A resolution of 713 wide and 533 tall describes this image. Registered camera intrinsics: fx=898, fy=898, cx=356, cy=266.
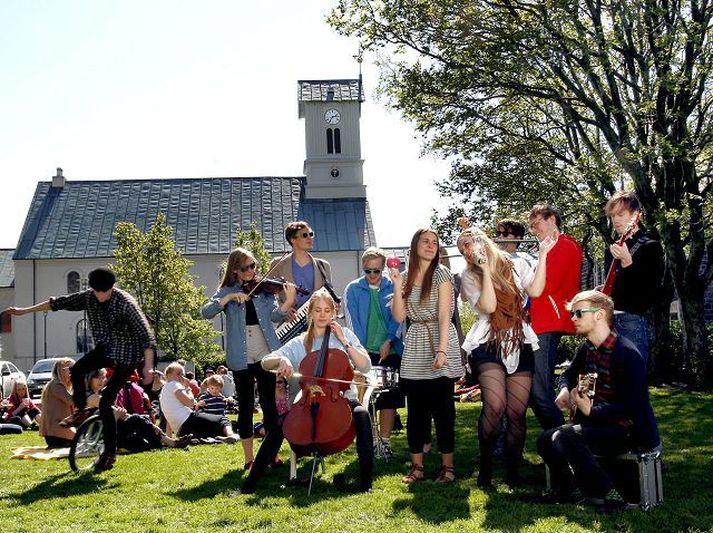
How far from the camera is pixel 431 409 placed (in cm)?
708

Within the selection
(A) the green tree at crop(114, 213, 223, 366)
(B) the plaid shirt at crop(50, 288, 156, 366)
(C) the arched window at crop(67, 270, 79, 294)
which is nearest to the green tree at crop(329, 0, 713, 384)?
(B) the plaid shirt at crop(50, 288, 156, 366)

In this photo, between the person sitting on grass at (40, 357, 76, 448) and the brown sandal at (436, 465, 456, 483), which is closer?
the brown sandal at (436, 465, 456, 483)

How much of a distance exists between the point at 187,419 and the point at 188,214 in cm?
5120

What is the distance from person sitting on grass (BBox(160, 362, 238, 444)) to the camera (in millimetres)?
11695

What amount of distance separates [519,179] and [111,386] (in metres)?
16.6

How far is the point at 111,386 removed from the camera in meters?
8.50

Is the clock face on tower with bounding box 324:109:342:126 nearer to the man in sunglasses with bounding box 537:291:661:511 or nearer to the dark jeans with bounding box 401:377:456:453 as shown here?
the dark jeans with bounding box 401:377:456:453

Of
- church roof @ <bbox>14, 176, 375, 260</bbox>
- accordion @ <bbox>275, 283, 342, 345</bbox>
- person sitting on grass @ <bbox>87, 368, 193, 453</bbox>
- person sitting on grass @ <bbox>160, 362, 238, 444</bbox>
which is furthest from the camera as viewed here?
church roof @ <bbox>14, 176, 375, 260</bbox>

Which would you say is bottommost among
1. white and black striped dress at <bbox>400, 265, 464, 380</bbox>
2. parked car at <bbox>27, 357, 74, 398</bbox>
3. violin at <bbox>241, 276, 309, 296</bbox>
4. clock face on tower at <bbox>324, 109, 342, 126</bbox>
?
parked car at <bbox>27, 357, 74, 398</bbox>

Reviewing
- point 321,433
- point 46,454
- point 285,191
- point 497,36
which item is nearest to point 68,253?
point 285,191

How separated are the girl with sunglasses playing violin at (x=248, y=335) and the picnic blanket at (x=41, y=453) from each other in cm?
314

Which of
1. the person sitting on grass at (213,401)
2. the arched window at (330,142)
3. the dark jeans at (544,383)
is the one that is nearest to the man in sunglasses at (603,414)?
the dark jeans at (544,383)

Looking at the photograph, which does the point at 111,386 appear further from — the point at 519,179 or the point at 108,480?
the point at 519,179

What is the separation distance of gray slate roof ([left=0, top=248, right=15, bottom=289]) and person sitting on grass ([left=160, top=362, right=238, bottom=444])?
197 feet
